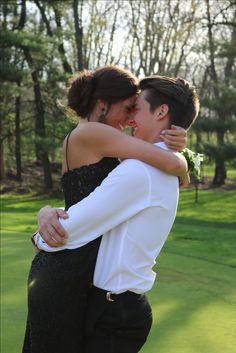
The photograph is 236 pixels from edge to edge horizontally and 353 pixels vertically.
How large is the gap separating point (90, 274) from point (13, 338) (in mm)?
1881

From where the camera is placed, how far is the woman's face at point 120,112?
1.58m

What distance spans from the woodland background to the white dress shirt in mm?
8652

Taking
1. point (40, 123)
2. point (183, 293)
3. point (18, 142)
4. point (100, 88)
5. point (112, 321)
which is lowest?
point (18, 142)

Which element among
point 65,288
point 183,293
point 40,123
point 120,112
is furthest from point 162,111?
point 40,123

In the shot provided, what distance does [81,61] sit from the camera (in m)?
21.0

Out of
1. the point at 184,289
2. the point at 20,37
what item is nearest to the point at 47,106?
the point at 20,37

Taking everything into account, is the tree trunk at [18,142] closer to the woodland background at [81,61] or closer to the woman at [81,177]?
the woodland background at [81,61]

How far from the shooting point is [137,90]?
1.55 metres

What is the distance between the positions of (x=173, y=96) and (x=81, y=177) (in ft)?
1.09

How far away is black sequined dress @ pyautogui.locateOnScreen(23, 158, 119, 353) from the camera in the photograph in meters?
1.47

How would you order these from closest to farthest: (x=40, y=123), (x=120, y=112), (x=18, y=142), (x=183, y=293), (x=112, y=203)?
(x=112, y=203) < (x=120, y=112) < (x=183, y=293) < (x=40, y=123) < (x=18, y=142)

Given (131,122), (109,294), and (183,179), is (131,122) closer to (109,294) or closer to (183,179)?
(183,179)

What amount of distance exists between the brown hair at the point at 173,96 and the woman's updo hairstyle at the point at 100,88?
6 cm

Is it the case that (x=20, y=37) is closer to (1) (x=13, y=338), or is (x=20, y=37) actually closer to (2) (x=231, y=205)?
(2) (x=231, y=205)
